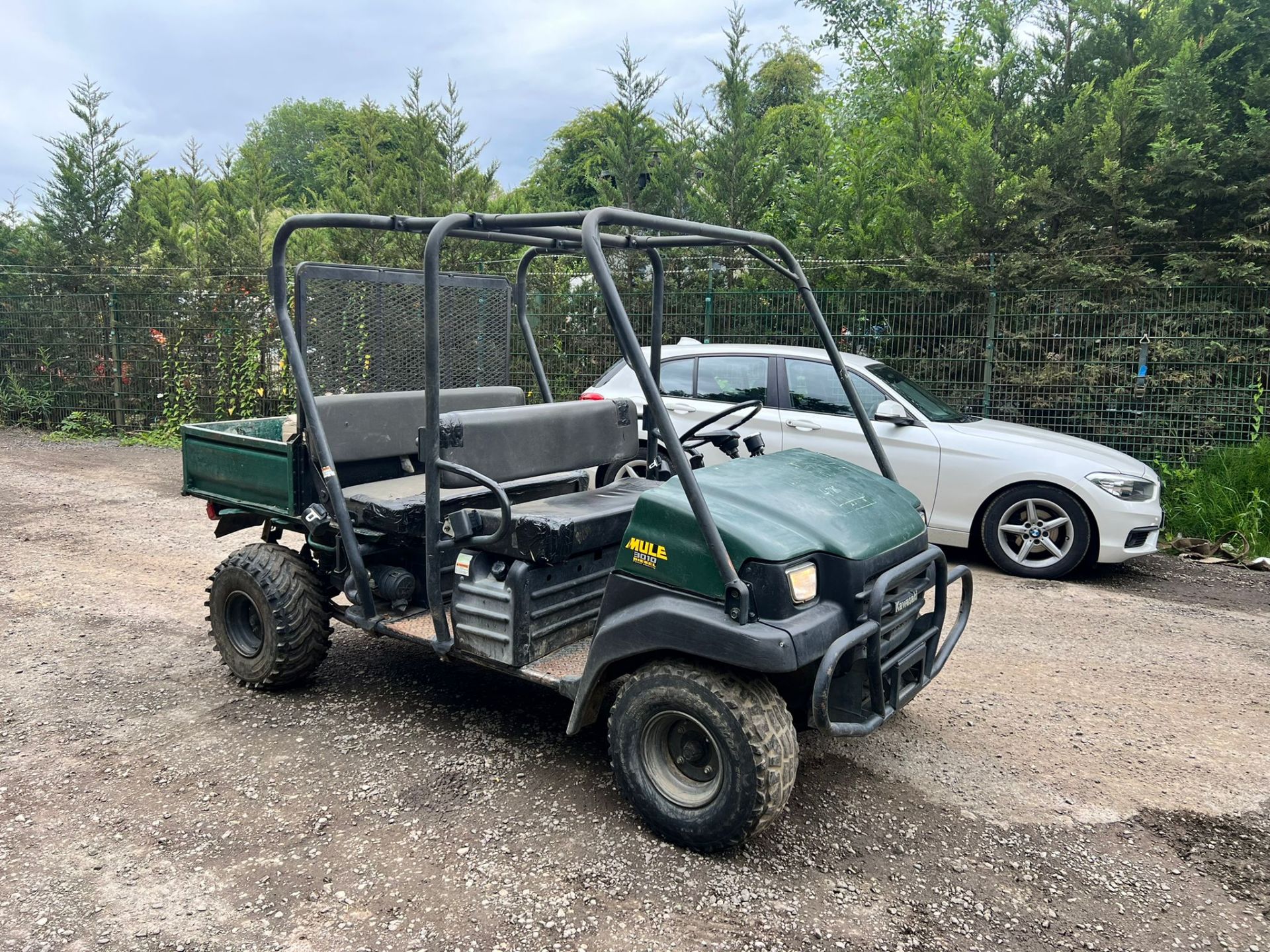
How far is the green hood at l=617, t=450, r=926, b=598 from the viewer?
10.2 feet

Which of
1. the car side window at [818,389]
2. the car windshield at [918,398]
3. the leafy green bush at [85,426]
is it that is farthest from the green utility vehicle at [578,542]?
the leafy green bush at [85,426]

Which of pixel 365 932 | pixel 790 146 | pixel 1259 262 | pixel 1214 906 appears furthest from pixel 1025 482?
pixel 790 146

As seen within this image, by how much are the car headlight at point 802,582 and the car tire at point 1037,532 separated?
444 centimetres

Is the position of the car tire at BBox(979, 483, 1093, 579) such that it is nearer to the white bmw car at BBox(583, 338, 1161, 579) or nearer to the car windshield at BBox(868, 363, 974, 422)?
the white bmw car at BBox(583, 338, 1161, 579)

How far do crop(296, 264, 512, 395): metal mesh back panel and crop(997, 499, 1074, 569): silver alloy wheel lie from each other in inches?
154

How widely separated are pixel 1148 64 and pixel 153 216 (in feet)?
42.2

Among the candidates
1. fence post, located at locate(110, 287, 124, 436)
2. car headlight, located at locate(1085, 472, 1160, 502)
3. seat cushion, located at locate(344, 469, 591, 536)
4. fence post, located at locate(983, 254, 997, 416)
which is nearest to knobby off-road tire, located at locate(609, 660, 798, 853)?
seat cushion, located at locate(344, 469, 591, 536)

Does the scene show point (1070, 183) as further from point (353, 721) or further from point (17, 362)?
point (17, 362)

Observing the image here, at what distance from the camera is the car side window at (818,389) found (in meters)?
7.55

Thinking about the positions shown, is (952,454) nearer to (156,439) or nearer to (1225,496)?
(1225,496)

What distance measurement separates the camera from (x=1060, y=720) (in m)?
4.46

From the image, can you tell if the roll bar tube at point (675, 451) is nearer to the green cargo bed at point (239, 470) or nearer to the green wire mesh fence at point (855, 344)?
the green cargo bed at point (239, 470)

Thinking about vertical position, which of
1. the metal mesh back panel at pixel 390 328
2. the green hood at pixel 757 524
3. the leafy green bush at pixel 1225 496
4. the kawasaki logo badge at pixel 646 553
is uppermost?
the metal mesh back panel at pixel 390 328

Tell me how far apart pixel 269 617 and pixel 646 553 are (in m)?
2.09
